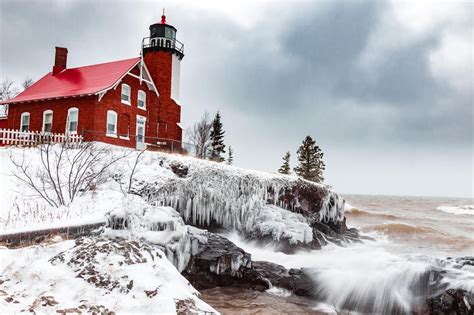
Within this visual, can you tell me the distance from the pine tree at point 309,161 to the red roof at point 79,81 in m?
27.2

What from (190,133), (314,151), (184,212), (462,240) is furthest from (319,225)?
(190,133)

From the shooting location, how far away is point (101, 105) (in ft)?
72.8

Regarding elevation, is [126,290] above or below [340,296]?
above

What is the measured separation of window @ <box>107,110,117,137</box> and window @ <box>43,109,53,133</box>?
14.3 feet

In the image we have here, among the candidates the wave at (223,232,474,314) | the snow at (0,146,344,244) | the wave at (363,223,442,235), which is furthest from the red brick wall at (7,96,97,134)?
the wave at (363,223,442,235)

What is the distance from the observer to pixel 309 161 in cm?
4525

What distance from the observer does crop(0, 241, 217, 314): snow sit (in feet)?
16.6

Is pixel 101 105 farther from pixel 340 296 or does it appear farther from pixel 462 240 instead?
pixel 462 240

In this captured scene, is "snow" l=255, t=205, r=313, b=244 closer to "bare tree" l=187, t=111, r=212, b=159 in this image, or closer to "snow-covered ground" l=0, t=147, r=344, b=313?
"snow-covered ground" l=0, t=147, r=344, b=313

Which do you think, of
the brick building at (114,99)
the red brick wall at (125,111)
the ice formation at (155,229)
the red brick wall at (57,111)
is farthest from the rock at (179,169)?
the red brick wall at (57,111)

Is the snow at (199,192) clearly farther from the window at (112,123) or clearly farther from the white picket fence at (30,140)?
the window at (112,123)

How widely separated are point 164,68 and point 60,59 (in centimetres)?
895

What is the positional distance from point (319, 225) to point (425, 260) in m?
9.41

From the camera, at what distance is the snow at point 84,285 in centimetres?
506
